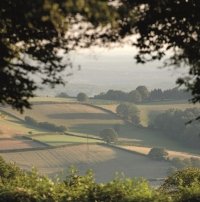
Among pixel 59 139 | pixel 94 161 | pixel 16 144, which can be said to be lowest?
pixel 94 161

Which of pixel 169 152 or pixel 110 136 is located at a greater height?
pixel 110 136

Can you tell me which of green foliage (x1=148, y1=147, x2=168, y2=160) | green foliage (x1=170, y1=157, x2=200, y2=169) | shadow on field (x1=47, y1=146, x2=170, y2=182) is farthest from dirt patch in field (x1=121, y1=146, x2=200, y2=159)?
shadow on field (x1=47, y1=146, x2=170, y2=182)

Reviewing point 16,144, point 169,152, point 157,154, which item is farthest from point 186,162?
point 16,144

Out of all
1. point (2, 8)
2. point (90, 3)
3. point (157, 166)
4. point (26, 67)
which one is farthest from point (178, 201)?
point (157, 166)

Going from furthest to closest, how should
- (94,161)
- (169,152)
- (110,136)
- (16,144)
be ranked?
(169,152) < (110,136) < (94,161) < (16,144)

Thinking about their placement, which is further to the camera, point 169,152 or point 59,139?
point 169,152

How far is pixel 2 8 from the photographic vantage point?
49.4 ft

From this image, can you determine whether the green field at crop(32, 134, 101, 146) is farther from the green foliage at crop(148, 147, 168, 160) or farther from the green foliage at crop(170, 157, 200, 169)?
the green foliage at crop(170, 157, 200, 169)

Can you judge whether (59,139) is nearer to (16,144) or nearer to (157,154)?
(16,144)

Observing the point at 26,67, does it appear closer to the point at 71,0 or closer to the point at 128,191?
the point at 71,0

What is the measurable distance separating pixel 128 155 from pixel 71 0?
169678 mm

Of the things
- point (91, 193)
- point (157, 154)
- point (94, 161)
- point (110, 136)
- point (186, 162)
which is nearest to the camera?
point (91, 193)

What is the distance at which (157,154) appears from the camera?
176375mm

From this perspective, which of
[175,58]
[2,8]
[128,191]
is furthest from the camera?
[128,191]
